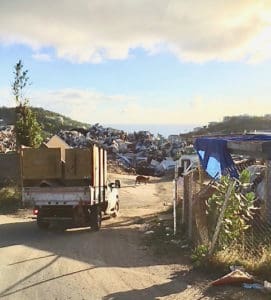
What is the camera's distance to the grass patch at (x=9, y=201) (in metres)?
21.8

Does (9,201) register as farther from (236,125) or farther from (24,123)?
(236,125)

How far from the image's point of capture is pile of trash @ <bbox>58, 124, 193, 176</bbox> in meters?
43.2

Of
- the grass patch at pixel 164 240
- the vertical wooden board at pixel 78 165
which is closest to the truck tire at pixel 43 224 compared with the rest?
the vertical wooden board at pixel 78 165

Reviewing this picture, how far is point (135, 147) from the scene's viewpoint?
2005 inches

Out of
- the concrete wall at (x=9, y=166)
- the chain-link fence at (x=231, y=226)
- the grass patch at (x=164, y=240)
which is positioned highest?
the concrete wall at (x=9, y=166)

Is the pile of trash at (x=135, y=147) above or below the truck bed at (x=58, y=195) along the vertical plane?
above

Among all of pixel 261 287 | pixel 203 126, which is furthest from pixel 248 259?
pixel 203 126

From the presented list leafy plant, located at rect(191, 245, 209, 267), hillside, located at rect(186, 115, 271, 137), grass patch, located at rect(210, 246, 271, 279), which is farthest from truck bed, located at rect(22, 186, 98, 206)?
hillside, located at rect(186, 115, 271, 137)

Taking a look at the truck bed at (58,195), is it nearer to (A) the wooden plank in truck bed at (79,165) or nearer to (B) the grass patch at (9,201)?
Answer: (A) the wooden plank in truck bed at (79,165)

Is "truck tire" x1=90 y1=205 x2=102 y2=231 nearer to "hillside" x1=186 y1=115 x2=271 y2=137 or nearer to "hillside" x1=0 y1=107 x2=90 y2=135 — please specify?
"hillside" x1=186 y1=115 x2=271 y2=137

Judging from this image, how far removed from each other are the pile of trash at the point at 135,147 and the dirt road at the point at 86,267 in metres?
24.7

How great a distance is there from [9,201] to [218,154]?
11892 mm

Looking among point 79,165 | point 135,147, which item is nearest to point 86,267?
point 79,165

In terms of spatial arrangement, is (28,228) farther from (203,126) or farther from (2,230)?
(203,126)
